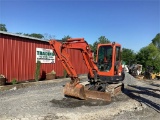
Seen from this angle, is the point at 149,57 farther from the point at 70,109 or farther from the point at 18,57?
the point at 70,109

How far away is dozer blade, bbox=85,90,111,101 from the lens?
9.98m

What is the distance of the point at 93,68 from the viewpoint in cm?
1065

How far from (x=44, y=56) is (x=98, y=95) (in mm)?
8854

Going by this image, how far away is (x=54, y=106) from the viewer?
8.76m

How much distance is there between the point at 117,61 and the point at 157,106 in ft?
10.8

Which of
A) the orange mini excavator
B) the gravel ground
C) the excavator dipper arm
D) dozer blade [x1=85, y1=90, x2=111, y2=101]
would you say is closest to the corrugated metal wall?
the gravel ground

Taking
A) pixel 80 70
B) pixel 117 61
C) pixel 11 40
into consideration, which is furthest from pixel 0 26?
pixel 117 61

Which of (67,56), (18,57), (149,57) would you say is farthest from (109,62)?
(149,57)

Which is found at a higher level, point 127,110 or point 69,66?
point 69,66

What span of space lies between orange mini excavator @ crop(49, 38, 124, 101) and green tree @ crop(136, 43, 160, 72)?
18.4 m

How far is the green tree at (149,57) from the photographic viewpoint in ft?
96.4

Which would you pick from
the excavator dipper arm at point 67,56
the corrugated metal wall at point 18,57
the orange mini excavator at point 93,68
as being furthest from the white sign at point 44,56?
the excavator dipper arm at point 67,56

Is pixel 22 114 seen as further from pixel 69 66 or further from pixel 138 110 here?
pixel 138 110

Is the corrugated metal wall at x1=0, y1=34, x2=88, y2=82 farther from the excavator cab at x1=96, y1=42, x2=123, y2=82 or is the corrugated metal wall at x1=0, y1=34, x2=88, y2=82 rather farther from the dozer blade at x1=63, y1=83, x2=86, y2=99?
the dozer blade at x1=63, y1=83, x2=86, y2=99
